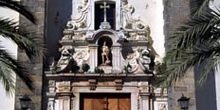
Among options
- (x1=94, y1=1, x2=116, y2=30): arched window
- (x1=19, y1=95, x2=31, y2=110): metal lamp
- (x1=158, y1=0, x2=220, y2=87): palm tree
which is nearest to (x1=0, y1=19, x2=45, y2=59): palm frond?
(x1=158, y1=0, x2=220, y2=87): palm tree

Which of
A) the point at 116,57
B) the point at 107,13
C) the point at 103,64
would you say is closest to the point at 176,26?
the point at 116,57

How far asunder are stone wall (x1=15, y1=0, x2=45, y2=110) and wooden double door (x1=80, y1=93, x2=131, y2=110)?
1.54 m

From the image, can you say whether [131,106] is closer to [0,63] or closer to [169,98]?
[169,98]

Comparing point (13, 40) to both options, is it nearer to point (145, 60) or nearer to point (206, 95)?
point (145, 60)

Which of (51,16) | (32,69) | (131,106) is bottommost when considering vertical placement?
(131,106)

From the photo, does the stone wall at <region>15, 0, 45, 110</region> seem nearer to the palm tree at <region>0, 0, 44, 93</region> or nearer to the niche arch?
the niche arch

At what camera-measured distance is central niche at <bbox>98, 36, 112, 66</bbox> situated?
17.5m

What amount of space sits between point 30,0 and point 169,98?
5334 millimetres

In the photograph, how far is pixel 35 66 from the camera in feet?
55.1

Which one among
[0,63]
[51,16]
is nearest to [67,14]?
[51,16]

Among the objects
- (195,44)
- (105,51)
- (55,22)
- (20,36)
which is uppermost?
(55,22)

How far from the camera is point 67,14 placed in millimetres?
18406

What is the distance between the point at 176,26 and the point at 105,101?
3246 millimetres

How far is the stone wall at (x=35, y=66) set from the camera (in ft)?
53.6
